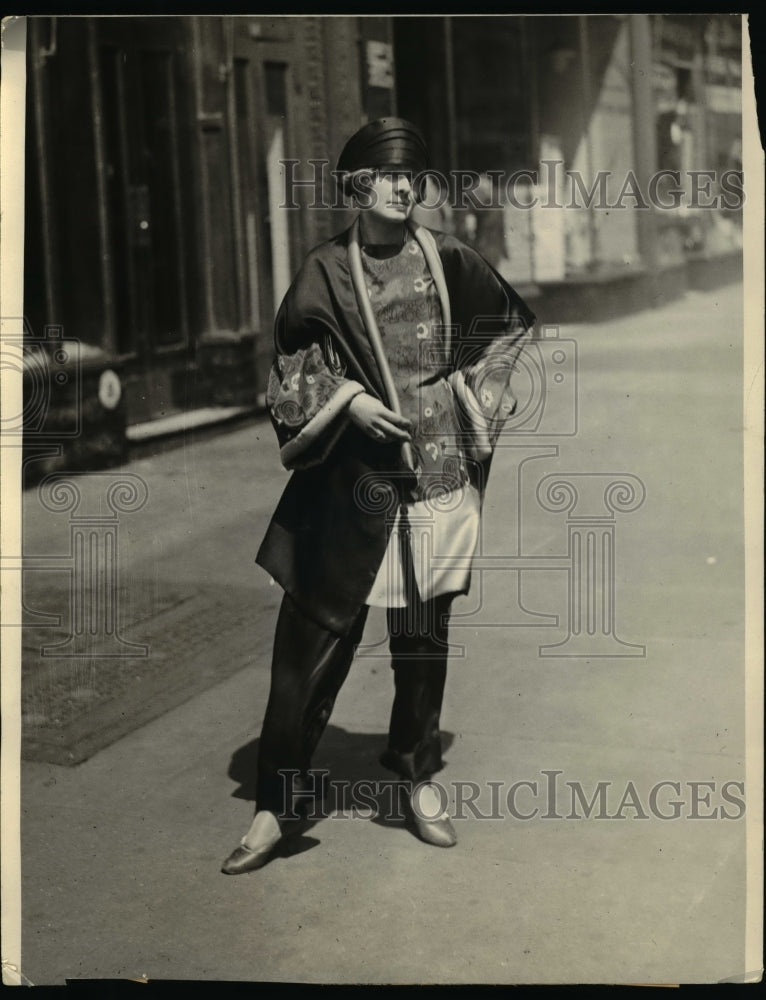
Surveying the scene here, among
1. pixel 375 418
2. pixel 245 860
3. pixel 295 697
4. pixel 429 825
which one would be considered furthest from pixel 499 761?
pixel 375 418

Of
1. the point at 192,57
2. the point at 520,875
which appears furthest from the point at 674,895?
the point at 192,57

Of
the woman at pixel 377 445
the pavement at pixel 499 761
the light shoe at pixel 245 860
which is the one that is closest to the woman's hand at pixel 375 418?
the woman at pixel 377 445

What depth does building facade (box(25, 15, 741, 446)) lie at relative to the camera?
498 cm

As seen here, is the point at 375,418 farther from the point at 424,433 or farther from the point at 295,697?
the point at 295,697

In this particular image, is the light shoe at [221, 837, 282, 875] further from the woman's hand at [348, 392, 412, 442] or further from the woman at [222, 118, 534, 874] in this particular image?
the woman's hand at [348, 392, 412, 442]

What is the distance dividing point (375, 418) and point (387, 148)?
2.65 ft

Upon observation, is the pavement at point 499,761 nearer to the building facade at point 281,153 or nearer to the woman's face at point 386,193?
the building facade at point 281,153

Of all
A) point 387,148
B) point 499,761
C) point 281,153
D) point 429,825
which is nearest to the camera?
point 387,148

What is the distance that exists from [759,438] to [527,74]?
146 inches

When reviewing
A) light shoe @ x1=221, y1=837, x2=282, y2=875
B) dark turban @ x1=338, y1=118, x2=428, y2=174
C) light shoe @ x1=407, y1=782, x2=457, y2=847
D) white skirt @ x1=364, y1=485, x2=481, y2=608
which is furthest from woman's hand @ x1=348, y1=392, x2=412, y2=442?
light shoe @ x1=221, y1=837, x2=282, y2=875

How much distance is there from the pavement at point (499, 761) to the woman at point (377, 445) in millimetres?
230

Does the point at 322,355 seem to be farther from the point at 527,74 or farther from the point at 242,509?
the point at 527,74

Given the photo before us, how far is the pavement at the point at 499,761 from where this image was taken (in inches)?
172

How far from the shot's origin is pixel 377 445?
4.48 meters
